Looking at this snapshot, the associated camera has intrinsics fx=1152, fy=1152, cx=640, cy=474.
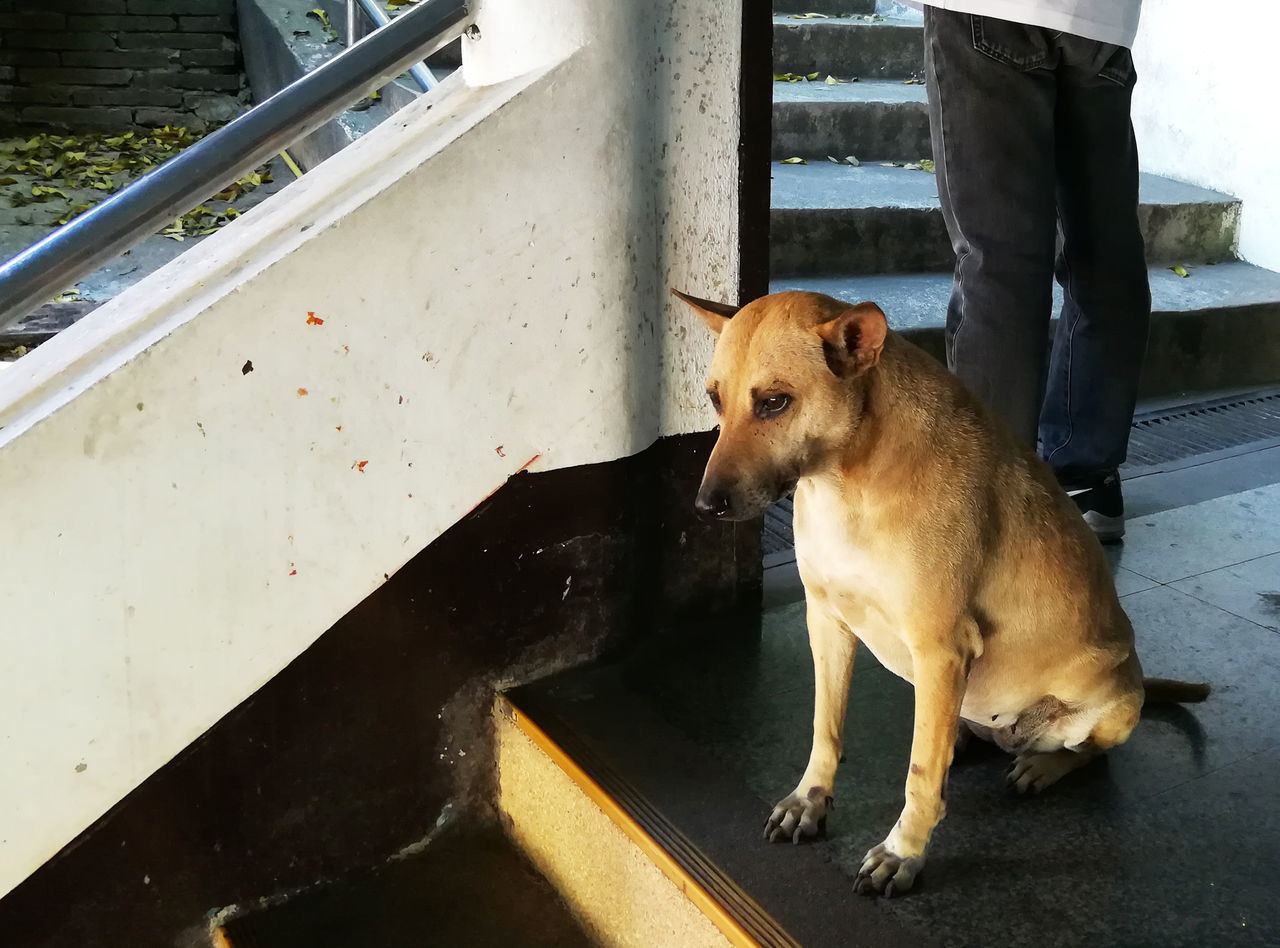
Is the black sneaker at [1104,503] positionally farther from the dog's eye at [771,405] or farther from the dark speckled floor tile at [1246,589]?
the dog's eye at [771,405]

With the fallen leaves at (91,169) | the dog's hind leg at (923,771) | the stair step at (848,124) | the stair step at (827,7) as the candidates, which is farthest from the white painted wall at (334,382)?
the stair step at (827,7)

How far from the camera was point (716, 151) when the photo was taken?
7.83 feet

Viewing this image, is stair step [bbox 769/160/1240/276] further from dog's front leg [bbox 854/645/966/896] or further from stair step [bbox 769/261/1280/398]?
dog's front leg [bbox 854/645/966/896]

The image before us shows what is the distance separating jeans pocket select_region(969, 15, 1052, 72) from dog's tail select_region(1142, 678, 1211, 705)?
1.34m

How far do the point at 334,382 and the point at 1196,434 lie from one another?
3.15m

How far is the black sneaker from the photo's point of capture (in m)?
3.09

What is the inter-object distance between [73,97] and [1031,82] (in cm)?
499

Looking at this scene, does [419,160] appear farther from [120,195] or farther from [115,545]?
[115,545]

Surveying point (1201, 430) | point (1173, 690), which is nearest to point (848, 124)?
point (1201, 430)

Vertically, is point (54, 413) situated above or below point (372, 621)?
above

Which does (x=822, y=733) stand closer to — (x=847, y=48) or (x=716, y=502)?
(x=716, y=502)

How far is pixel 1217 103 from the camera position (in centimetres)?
523

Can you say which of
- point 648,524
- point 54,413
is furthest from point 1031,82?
point 54,413

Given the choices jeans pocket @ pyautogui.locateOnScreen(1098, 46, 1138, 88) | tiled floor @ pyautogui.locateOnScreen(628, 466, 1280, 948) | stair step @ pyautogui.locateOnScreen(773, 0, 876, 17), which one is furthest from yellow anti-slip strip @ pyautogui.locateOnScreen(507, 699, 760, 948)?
stair step @ pyautogui.locateOnScreen(773, 0, 876, 17)
